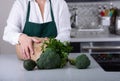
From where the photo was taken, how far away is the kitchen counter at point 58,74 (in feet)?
3.57

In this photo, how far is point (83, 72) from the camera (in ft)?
3.94

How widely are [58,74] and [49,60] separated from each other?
9 centimetres

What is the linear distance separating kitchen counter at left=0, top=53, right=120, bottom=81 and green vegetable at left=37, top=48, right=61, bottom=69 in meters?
0.03

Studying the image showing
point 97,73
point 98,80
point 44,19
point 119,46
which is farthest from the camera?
point 119,46

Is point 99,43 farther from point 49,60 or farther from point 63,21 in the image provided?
point 49,60

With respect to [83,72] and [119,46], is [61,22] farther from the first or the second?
[119,46]

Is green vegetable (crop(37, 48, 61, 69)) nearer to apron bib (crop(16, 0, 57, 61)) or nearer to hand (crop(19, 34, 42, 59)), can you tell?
hand (crop(19, 34, 42, 59))

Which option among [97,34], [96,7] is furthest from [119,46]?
[96,7]

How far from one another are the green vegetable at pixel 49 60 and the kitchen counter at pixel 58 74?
3 centimetres

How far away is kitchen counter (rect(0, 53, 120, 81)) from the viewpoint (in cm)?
109

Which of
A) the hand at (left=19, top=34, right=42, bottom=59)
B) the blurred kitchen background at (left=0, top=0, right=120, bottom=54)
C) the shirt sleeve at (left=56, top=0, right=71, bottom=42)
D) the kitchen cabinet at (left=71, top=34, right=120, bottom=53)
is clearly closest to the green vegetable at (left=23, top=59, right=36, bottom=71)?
the hand at (left=19, top=34, right=42, bottom=59)

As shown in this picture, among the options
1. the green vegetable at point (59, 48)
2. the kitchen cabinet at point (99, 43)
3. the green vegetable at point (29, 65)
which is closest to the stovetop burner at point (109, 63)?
the green vegetable at point (59, 48)

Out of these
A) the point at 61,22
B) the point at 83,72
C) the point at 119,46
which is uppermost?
the point at 61,22

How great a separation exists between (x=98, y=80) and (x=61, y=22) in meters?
0.68
